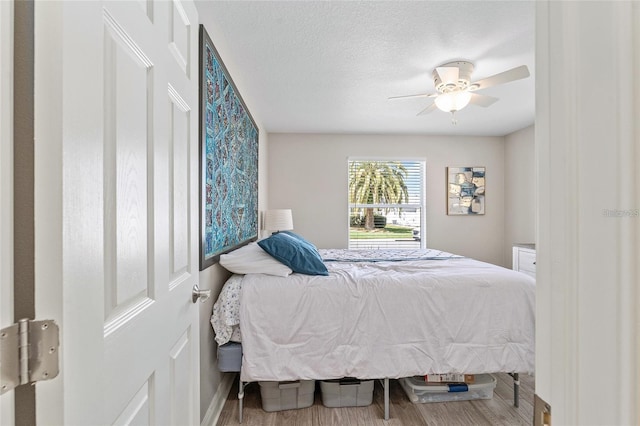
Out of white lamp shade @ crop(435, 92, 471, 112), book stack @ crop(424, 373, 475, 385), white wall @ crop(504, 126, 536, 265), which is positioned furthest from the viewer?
white wall @ crop(504, 126, 536, 265)

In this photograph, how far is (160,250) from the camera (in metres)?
0.86

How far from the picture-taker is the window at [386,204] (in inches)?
186

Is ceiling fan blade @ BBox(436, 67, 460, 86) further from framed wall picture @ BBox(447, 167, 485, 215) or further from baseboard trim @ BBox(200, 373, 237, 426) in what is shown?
baseboard trim @ BBox(200, 373, 237, 426)

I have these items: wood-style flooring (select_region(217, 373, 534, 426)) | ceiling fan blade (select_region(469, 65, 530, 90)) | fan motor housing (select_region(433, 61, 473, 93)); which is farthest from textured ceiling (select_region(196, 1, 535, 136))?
wood-style flooring (select_region(217, 373, 534, 426))

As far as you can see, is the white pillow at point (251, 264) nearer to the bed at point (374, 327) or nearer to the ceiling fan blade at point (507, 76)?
the bed at point (374, 327)

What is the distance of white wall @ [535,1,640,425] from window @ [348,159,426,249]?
424cm

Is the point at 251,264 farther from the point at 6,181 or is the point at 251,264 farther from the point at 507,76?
the point at 507,76

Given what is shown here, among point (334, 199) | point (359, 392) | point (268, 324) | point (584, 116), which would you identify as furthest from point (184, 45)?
point (334, 199)

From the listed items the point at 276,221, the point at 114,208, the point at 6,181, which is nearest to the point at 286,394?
the point at 114,208

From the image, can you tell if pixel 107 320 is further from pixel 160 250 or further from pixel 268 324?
pixel 268 324

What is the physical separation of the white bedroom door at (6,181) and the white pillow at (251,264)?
64.9 inches

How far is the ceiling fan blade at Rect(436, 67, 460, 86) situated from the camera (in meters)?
2.39

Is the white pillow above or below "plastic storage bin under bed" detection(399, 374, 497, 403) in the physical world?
above

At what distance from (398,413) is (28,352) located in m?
2.14
